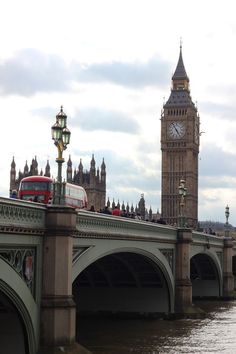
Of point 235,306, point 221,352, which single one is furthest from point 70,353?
point 235,306

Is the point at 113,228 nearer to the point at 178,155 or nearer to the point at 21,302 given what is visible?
the point at 21,302

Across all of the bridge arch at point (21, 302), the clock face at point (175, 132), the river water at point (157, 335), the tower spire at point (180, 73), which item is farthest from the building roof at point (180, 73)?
the bridge arch at point (21, 302)

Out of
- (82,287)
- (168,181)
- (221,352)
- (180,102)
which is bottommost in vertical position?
(221,352)

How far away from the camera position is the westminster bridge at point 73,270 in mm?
18828

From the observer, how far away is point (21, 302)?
18828 millimetres

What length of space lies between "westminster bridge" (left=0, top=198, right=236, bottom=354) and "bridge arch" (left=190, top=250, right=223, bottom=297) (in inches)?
636

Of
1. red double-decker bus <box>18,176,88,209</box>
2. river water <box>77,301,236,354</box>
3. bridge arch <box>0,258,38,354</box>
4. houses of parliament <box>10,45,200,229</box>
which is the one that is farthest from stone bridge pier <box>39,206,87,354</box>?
houses of parliament <box>10,45,200,229</box>

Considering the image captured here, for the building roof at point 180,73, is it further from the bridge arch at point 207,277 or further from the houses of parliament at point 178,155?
the bridge arch at point 207,277

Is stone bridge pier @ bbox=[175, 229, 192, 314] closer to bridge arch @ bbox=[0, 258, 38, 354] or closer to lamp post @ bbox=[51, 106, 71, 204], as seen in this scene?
lamp post @ bbox=[51, 106, 71, 204]

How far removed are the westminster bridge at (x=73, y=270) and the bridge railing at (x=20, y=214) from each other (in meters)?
0.02

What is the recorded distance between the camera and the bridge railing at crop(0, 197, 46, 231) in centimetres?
1769

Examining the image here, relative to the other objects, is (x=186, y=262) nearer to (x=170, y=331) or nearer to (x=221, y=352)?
(x=170, y=331)

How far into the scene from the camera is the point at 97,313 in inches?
1581

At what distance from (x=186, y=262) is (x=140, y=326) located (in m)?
6.04
